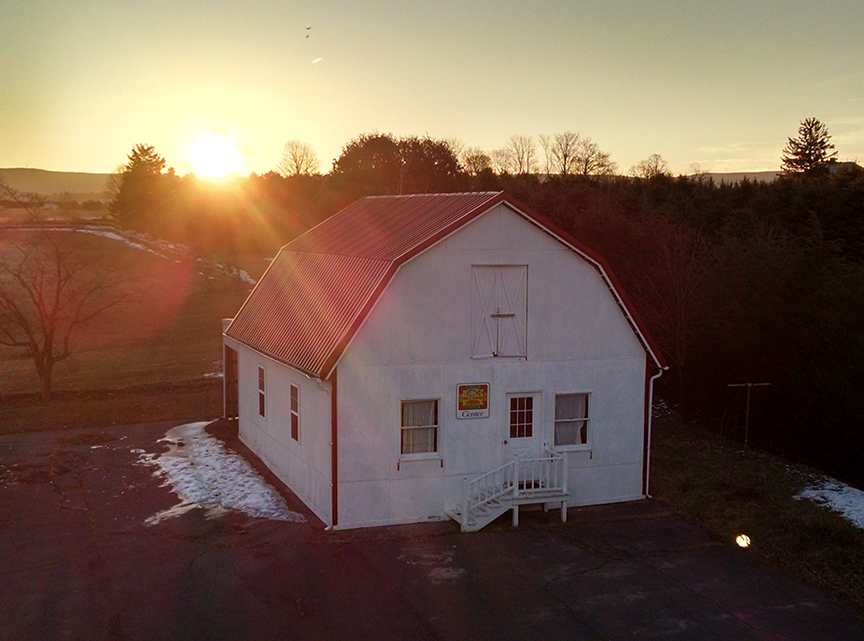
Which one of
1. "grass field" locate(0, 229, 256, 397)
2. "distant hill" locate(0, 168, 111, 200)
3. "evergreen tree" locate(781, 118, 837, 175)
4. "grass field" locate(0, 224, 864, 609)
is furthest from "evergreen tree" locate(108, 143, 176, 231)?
"distant hill" locate(0, 168, 111, 200)

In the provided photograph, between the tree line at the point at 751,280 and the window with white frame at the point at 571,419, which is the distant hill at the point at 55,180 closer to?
the tree line at the point at 751,280

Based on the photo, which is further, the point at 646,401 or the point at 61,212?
the point at 61,212

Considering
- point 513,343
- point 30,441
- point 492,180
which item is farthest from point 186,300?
point 513,343

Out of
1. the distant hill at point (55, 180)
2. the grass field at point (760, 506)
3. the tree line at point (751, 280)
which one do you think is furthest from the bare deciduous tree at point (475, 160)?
the distant hill at point (55, 180)

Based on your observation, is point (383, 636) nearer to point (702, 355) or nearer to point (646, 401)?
point (646, 401)

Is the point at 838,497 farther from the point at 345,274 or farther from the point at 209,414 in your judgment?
the point at 209,414

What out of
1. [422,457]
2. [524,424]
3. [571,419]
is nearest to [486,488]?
[422,457]
